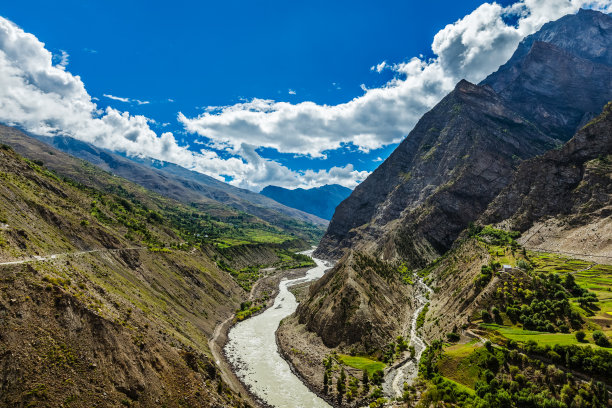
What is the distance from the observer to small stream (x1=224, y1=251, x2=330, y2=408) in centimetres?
7356

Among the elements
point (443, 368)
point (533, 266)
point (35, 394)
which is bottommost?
point (35, 394)

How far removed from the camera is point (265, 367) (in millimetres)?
88125

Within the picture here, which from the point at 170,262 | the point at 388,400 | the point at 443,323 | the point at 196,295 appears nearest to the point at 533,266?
the point at 443,323

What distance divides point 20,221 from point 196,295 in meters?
59.4

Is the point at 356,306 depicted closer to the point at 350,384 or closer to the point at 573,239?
the point at 350,384

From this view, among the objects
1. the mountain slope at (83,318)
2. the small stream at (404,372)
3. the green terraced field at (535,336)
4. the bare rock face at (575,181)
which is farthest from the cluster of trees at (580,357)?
the bare rock face at (575,181)

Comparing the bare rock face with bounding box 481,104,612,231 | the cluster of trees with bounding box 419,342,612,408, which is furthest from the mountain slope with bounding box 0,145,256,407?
the bare rock face with bounding box 481,104,612,231

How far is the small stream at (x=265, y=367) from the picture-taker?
241 feet

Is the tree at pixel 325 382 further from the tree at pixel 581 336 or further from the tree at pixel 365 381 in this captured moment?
the tree at pixel 581 336

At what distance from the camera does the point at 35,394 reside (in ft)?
133

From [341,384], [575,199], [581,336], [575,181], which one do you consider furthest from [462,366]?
[575,181]

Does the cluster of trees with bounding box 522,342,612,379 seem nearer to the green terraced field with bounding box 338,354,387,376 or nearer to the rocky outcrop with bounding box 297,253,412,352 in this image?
Answer: the green terraced field with bounding box 338,354,387,376

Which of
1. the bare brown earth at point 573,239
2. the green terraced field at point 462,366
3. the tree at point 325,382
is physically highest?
the bare brown earth at point 573,239

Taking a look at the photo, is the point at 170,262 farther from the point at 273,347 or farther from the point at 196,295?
the point at 273,347
